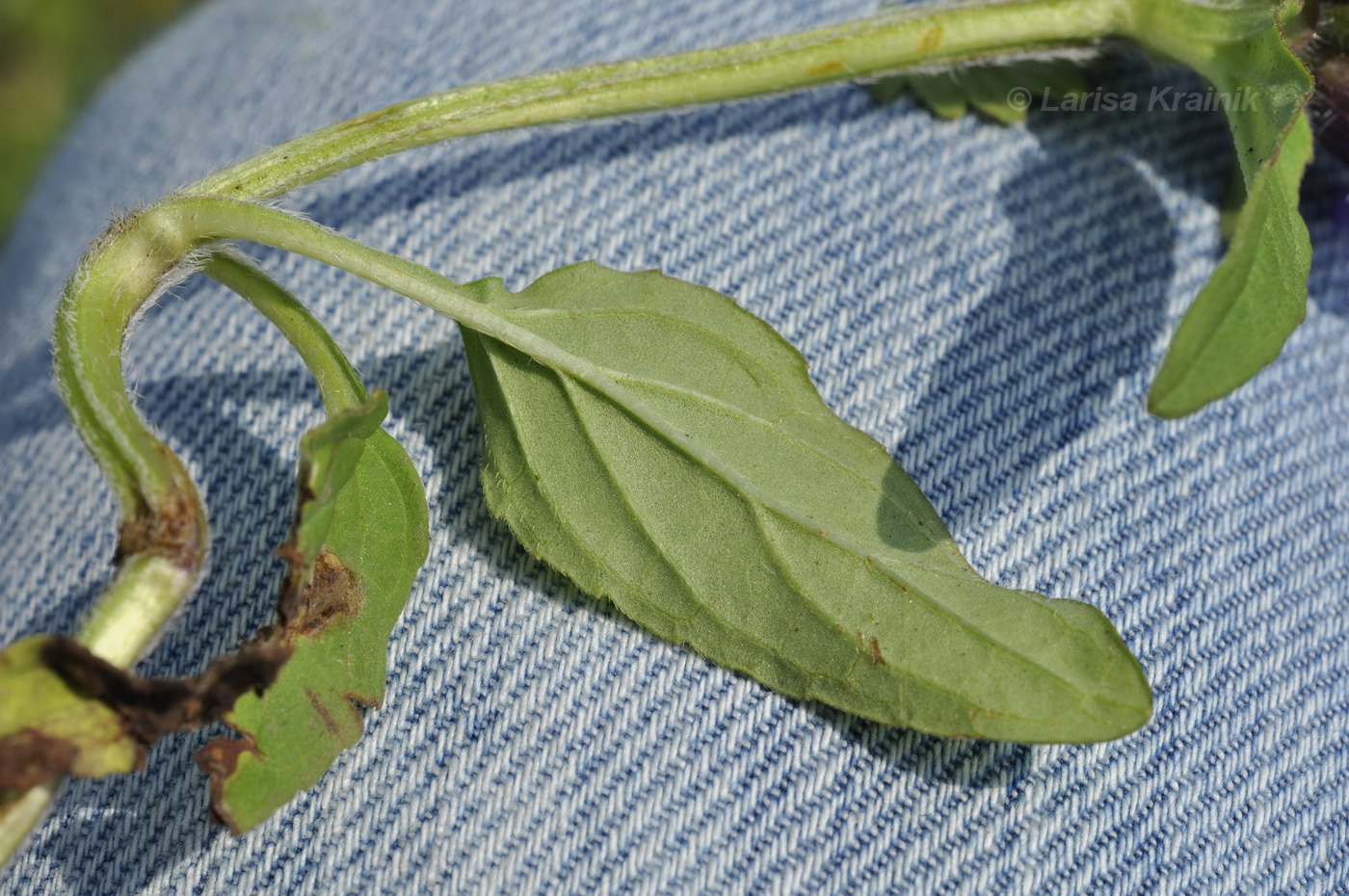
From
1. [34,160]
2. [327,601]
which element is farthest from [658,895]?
[34,160]

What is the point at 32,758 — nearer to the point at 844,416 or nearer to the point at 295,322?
the point at 295,322

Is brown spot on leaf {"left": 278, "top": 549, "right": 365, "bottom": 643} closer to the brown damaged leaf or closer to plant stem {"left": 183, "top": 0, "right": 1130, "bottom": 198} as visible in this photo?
the brown damaged leaf

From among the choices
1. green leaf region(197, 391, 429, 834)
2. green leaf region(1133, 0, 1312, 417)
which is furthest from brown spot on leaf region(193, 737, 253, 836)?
A: green leaf region(1133, 0, 1312, 417)

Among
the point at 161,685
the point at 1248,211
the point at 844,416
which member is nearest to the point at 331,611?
the point at 161,685

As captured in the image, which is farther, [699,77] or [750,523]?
[699,77]

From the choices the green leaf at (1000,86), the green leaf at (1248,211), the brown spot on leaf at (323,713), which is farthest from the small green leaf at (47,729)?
the green leaf at (1000,86)
